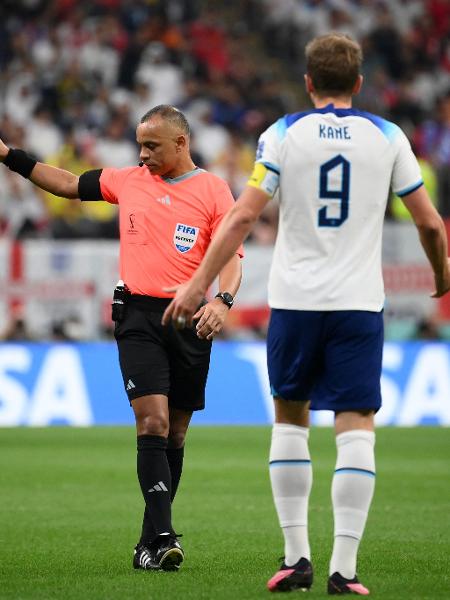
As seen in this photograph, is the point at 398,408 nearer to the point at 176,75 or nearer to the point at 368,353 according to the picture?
the point at 176,75

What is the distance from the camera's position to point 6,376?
634 inches

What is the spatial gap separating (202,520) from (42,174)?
2773 millimetres

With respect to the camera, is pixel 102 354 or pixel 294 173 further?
pixel 102 354

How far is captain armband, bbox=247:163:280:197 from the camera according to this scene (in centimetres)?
533

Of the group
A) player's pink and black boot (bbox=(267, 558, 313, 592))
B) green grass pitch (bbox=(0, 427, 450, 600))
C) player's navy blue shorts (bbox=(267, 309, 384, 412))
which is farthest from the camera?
green grass pitch (bbox=(0, 427, 450, 600))

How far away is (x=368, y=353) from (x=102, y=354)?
11.2 metres

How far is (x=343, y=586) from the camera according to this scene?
5352mm

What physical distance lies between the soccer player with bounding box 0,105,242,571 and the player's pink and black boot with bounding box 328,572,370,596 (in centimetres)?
130

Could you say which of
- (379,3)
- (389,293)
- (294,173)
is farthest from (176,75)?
(294,173)

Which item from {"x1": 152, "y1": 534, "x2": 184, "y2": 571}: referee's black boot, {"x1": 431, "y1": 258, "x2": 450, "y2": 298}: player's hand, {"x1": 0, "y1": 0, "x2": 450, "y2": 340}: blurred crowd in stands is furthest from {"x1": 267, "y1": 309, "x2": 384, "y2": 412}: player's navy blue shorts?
{"x1": 0, "y1": 0, "x2": 450, "y2": 340}: blurred crowd in stands

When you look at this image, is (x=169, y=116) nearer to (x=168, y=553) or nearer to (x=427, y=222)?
(x=427, y=222)

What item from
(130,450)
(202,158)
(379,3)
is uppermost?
(379,3)

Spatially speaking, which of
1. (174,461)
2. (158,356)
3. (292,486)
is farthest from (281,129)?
(174,461)

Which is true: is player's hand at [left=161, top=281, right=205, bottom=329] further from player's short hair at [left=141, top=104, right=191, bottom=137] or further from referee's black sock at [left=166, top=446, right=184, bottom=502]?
referee's black sock at [left=166, top=446, right=184, bottom=502]
